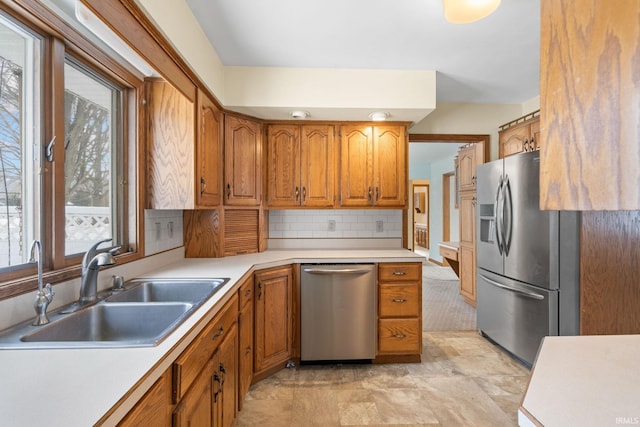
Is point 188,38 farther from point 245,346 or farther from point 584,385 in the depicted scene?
point 584,385

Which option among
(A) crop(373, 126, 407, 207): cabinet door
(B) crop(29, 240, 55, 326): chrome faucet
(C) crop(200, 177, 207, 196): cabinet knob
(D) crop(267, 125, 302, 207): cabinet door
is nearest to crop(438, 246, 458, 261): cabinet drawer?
(A) crop(373, 126, 407, 207): cabinet door

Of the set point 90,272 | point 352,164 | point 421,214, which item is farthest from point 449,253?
point 421,214

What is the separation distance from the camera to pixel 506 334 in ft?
8.98

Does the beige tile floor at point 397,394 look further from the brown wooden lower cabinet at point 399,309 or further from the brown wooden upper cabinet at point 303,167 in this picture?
the brown wooden upper cabinet at point 303,167

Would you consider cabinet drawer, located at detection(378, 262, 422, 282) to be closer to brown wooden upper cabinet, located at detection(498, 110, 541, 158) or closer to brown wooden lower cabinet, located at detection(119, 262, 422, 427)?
brown wooden lower cabinet, located at detection(119, 262, 422, 427)

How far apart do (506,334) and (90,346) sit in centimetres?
298

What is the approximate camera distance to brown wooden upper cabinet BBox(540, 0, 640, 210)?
0.43 metres

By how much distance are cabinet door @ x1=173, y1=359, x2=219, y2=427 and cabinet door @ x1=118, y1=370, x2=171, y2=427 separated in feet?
0.20

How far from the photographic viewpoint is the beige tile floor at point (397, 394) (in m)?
1.94

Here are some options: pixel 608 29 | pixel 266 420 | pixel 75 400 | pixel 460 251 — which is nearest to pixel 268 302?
pixel 266 420

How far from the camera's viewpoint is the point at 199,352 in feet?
3.85

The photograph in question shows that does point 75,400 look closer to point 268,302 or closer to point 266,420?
point 266,420

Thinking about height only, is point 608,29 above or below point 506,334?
above

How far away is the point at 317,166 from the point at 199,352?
2.00 m
